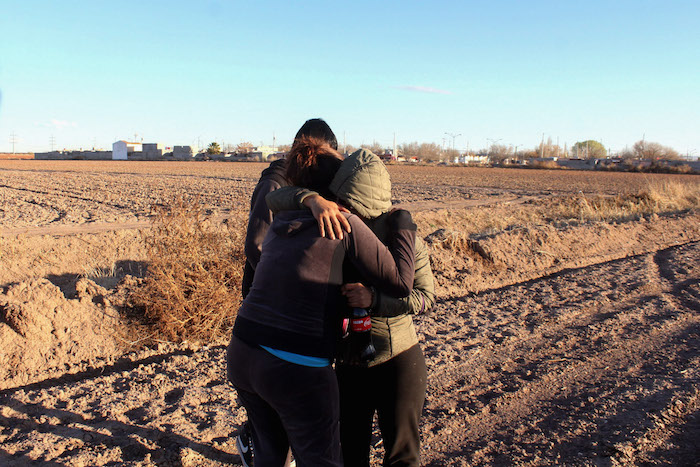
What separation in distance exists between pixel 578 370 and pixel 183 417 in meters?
3.29

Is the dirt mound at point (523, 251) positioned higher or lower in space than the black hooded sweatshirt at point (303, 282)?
lower

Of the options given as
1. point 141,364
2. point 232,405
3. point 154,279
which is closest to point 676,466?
point 232,405

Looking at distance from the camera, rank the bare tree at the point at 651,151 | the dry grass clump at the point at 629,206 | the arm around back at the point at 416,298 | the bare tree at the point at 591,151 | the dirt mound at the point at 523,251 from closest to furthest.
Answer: the arm around back at the point at 416,298 < the dirt mound at the point at 523,251 < the dry grass clump at the point at 629,206 < the bare tree at the point at 651,151 < the bare tree at the point at 591,151

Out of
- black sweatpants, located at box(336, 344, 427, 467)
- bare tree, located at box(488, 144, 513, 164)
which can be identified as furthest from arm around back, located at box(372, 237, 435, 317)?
bare tree, located at box(488, 144, 513, 164)

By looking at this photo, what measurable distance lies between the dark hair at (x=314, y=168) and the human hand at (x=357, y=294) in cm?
38

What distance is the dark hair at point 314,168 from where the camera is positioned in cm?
221

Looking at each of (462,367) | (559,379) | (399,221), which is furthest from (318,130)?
(559,379)

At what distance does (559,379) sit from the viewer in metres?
4.58

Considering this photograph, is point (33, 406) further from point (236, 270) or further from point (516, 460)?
point (516, 460)

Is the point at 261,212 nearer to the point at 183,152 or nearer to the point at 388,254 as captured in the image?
the point at 388,254

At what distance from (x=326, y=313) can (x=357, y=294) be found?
165 millimetres

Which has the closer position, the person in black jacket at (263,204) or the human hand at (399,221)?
the human hand at (399,221)

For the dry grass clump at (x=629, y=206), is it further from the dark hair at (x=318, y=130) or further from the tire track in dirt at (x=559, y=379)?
the dark hair at (x=318, y=130)

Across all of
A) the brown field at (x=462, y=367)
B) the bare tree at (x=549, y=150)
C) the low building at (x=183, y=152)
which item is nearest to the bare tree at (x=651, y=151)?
the bare tree at (x=549, y=150)
